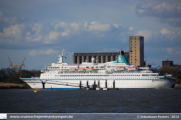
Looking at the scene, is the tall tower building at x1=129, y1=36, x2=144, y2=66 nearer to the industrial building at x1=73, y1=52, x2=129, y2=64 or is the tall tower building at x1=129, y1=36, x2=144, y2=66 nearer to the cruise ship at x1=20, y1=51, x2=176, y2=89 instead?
the industrial building at x1=73, y1=52, x2=129, y2=64

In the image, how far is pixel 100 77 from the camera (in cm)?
10369

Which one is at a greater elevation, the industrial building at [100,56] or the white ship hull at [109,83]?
the industrial building at [100,56]

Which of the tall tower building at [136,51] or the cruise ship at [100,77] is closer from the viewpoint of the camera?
the cruise ship at [100,77]

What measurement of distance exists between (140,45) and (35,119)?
479ft

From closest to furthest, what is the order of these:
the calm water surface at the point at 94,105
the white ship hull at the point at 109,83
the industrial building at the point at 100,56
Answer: the calm water surface at the point at 94,105 < the white ship hull at the point at 109,83 < the industrial building at the point at 100,56

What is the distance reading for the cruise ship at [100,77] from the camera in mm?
96938

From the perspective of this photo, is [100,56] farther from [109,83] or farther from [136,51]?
[109,83]

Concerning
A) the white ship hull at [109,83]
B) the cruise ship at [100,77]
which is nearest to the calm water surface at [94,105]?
the white ship hull at [109,83]

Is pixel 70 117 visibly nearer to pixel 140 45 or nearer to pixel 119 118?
pixel 119 118

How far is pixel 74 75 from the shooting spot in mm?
106000

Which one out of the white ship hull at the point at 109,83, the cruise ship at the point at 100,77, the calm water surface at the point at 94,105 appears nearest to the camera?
the calm water surface at the point at 94,105

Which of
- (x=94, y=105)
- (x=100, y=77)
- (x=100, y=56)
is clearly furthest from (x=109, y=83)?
(x=100, y=56)

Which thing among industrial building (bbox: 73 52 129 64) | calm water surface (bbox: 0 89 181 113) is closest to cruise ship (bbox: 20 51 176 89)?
calm water surface (bbox: 0 89 181 113)

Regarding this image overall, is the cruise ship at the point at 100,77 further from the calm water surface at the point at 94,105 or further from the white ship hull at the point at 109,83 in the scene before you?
the calm water surface at the point at 94,105
